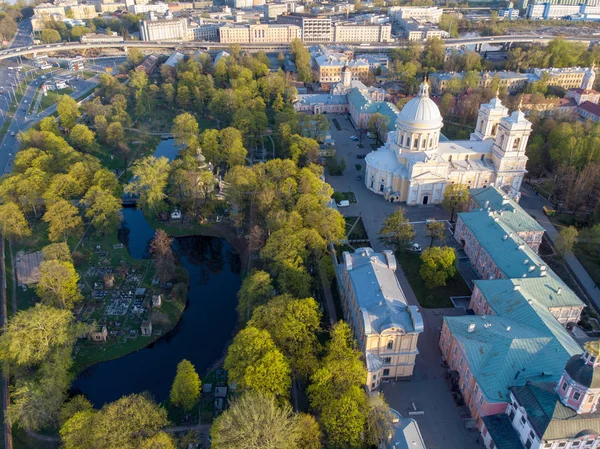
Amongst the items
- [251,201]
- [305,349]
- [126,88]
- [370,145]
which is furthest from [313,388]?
[126,88]

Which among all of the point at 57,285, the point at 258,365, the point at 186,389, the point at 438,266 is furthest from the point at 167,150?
the point at 258,365

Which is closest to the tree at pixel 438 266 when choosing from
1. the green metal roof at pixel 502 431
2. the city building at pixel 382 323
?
the city building at pixel 382 323

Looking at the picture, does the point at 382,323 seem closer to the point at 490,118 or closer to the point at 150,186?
the point at 150,186

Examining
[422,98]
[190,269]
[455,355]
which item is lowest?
[190,269]

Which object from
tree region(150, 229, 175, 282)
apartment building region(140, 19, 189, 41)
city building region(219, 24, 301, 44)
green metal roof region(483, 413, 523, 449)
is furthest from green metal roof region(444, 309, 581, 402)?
apartment building region(140, 19, 189, 41)

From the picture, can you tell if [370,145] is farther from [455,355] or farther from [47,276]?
[47,276]

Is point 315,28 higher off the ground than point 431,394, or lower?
higher

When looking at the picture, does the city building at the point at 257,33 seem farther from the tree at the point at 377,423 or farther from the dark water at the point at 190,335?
the tree at the point at 377,423
